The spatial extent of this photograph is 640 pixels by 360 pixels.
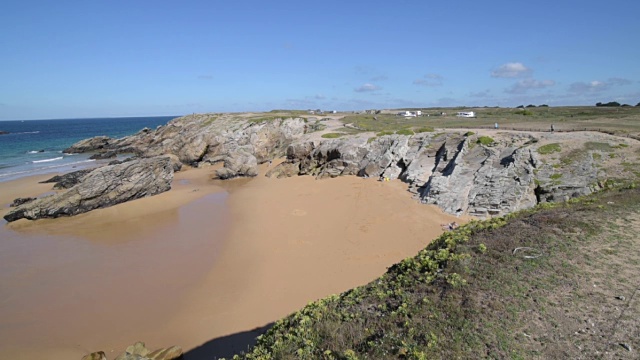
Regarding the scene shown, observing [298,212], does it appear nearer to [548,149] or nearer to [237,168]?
[237,168]

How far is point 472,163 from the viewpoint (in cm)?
2541

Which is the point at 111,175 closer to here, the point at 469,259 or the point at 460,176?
the point at 460,176

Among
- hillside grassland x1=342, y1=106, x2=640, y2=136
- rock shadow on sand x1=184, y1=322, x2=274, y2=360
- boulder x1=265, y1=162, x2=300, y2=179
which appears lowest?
rock shadow on sand x1=184, y1=322, x2=274, y2=360

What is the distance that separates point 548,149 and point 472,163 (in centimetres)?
487

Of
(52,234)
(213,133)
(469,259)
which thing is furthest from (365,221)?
(213,133)

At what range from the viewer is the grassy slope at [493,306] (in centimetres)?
613

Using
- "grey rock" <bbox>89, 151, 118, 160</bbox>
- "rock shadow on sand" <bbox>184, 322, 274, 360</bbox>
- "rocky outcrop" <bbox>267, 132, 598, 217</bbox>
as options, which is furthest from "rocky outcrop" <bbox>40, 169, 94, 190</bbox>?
"rock shadow on sand" <bbox>184, 322, 274, 360</bbox>

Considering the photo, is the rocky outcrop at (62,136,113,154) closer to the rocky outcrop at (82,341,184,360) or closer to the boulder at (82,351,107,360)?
the boulder at (82,351,107,360)

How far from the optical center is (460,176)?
79.8 ft

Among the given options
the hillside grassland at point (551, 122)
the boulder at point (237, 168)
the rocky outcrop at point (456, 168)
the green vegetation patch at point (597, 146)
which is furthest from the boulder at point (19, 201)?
the green vegetation patch at point (597, 146)

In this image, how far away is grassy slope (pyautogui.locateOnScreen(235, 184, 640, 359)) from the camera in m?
6.13

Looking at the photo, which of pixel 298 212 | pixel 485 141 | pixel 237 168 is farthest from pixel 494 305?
pixel 237 168

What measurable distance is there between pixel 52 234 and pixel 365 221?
65.4 ft

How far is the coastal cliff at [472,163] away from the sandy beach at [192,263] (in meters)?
2.36
